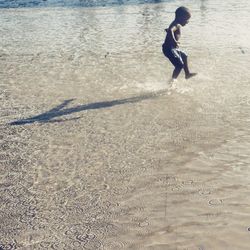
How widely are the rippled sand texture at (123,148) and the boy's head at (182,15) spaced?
147 centimetres

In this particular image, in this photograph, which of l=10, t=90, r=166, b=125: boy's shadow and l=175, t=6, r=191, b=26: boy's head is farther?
l=175, t=6, r=191, b=26: boy's head

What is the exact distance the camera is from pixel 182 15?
9000 millimetres

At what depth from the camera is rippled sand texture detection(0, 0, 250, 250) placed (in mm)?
4766

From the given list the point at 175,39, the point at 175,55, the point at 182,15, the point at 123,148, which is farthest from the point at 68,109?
the point at 182,15

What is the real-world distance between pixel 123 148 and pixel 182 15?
3685mm

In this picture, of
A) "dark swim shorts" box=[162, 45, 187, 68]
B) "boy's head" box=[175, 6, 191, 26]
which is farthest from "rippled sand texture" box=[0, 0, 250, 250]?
"boy's head" box=[175, 6, 191, 26]

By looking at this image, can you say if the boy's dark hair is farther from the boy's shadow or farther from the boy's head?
the boy's shadow

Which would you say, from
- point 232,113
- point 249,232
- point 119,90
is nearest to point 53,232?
point 249,232

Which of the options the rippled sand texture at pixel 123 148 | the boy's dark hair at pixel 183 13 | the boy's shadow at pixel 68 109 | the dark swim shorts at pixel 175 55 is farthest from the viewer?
the dark swim shorts at pixel 175 55

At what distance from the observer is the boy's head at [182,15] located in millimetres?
8922

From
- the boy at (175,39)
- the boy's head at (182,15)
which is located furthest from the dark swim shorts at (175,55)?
the boy's head at (182,15)

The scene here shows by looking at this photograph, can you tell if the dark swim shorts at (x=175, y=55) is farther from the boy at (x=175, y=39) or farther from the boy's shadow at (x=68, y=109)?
the boy's shadow at (x=68, y=109)

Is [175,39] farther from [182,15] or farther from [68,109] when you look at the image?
[68,109]

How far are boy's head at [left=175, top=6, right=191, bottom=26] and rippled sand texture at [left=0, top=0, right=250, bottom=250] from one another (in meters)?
1.47
